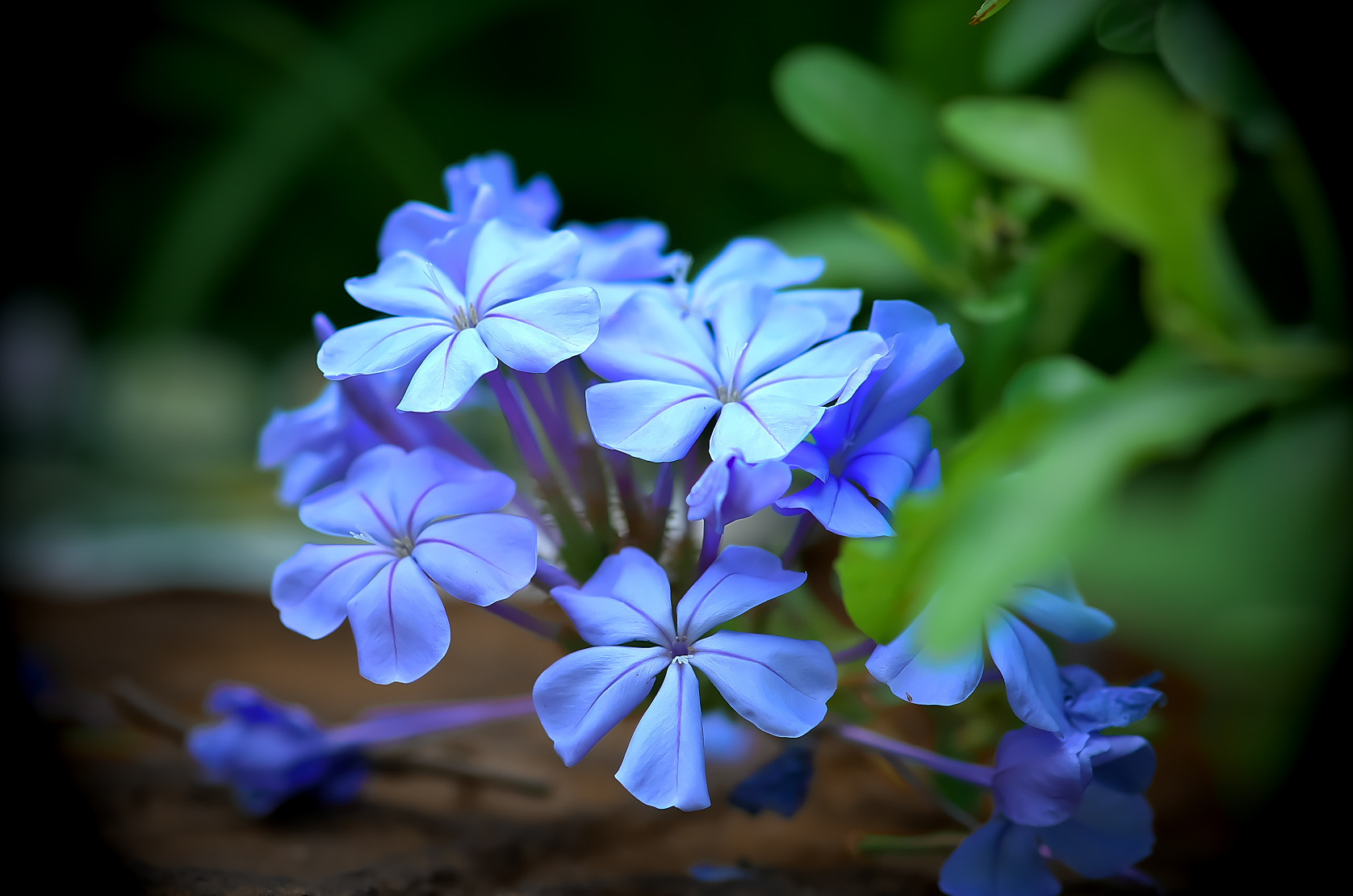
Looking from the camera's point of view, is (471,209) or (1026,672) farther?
(471,209)

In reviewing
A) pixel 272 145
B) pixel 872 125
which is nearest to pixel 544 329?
pixel 872 125

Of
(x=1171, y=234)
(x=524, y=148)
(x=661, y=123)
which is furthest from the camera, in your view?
A: (x=524, y=148)

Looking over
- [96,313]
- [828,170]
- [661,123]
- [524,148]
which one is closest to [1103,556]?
[828,170]

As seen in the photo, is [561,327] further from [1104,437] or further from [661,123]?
[661,123]

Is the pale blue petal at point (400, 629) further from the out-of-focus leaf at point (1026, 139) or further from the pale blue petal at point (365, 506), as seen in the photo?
the out-of-focus leaf at point (1026, 139)

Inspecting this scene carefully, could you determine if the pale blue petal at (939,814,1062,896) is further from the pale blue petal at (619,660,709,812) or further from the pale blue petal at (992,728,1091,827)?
the pale blue petal at (619,660,709,812)

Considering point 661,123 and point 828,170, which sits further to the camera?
point 661,123

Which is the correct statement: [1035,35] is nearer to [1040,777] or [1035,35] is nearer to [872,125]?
[872,125]

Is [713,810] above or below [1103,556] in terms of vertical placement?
below
